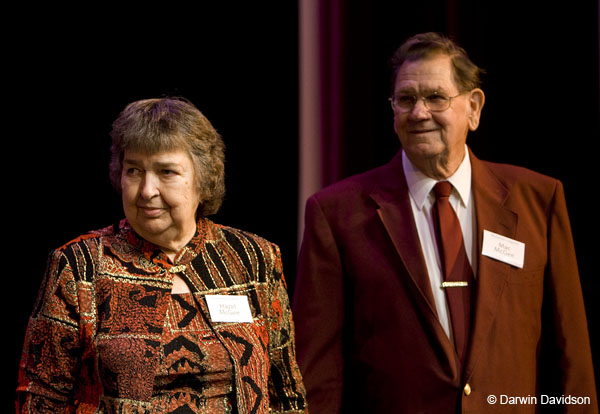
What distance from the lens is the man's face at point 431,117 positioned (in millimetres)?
2693

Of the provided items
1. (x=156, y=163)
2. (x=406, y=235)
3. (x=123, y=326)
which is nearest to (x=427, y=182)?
(x=406, y=235)

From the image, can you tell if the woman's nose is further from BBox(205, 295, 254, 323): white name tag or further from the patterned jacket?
BBox(205, 295, 254, 323): white name tag

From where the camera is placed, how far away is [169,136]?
219 centimetres

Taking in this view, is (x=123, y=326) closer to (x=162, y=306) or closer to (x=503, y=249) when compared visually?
(x=162, y=306)

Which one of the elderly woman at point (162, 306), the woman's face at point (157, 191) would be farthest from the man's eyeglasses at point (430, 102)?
the woman's face at point (157, 191)

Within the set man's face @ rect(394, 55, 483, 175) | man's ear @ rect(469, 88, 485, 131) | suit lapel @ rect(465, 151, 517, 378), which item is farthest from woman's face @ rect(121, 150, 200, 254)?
man's ear @ rect(469, 88, 485, 131)

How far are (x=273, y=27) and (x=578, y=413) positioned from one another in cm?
210

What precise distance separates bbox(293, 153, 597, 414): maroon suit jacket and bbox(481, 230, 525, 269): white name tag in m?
0.02

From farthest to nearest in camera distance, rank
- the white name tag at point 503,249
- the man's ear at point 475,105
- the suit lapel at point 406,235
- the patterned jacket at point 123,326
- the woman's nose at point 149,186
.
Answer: the man's ear at point 475,105, the white name tag at point 503,249, the suit lapel at point 406,235, the woman's nose at point 149,186, the patterned jacket at point 123,326

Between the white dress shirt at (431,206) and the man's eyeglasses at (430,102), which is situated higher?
the man's eyeglasses at (430,102)

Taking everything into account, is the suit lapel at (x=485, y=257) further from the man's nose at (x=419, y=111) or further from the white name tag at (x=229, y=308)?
the white name tag at (x=229, y=308)

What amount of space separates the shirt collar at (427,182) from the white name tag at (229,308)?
802 millimetres

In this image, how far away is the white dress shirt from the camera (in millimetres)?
2611

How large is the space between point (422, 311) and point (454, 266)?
8.2 inches
